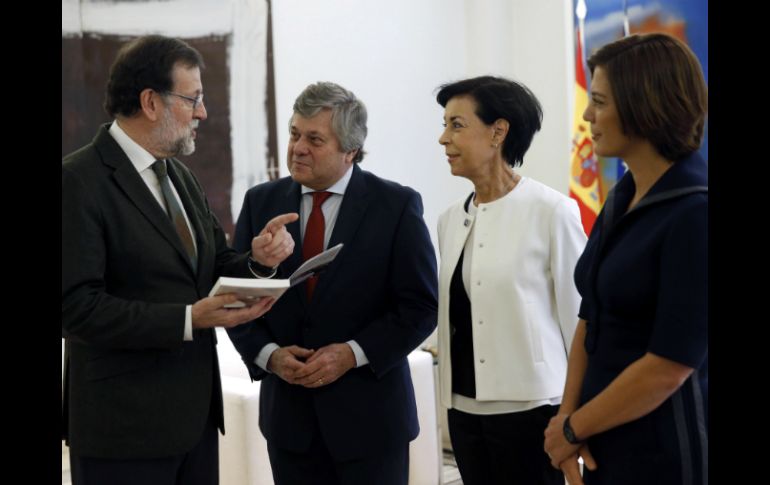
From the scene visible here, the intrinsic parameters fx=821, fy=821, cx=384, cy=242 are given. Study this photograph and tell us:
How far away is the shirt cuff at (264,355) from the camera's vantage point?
242cm

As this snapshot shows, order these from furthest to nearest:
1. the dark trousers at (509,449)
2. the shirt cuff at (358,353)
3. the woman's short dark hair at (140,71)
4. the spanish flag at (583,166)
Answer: the spanish flag at (583,166) < the shirt cuff at (358,353) < the dark trousers at (509,449) < the woman's short dark hair at (140,71)

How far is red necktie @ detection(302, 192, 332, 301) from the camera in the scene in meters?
2.48

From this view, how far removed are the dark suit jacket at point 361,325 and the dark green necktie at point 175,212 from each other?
411 millimetres

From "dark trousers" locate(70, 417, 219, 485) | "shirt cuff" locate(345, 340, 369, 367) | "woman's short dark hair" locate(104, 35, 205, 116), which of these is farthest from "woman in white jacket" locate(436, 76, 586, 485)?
"woman's short dark hair" locate(104, 35, 205, 116)

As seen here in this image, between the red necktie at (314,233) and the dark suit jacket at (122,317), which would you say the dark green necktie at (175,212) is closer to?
the dark suit jacket at (122,317)

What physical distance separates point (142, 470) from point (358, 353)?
677 millimetres

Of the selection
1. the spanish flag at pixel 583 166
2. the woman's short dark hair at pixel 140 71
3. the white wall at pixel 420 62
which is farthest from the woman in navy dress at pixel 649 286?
the spanish flag at pixel 583 166

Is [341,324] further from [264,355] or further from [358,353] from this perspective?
[264,355]

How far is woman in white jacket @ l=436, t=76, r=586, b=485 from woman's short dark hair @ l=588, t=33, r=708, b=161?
802 mm

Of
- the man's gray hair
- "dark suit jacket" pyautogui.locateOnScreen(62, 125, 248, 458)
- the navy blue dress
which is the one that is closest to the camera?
the navy blue dress

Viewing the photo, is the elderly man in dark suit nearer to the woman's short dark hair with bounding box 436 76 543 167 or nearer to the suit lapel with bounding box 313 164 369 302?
the suit lapel with bounding box 313 164 369 302

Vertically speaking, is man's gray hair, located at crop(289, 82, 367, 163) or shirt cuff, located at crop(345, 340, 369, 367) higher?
man's gray hair, located at crop(289, 82, 367, 163)

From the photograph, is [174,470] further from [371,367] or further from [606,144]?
[606,144]

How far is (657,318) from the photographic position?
4.91 ft
